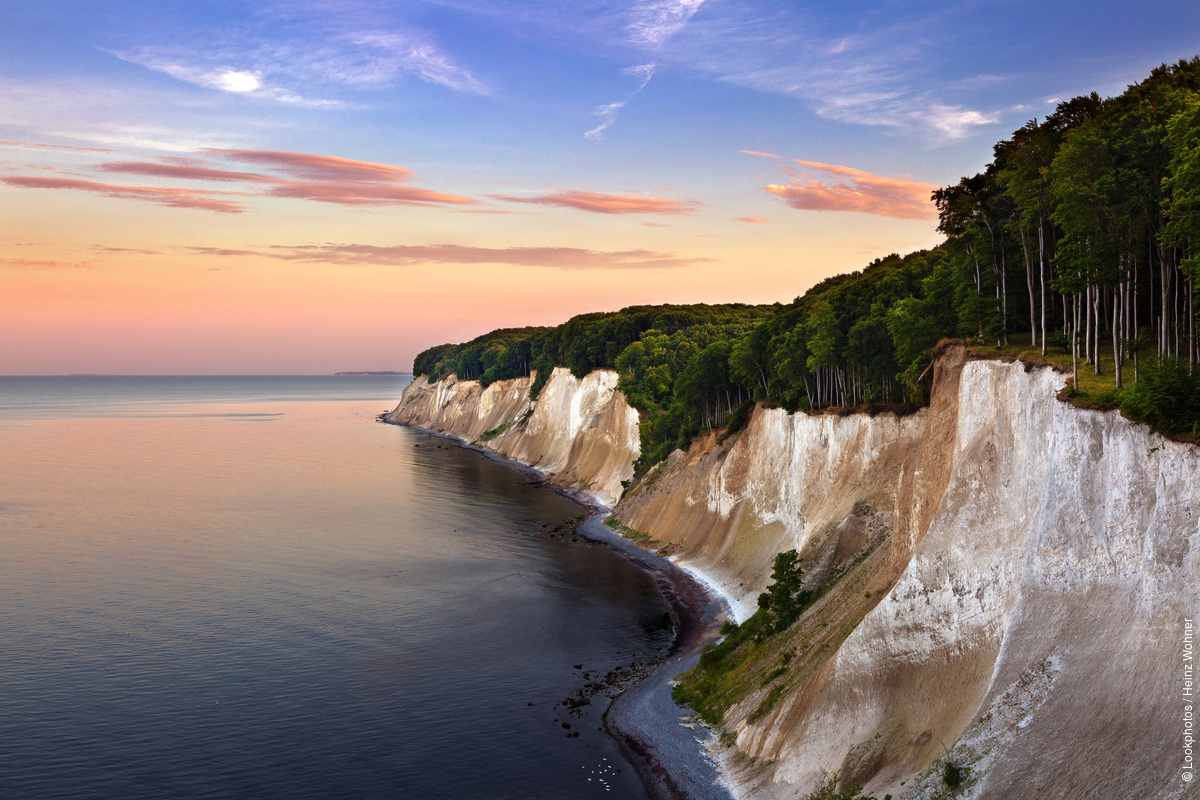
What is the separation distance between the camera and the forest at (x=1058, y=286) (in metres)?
29.8

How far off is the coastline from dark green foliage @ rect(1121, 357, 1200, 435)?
2339 centimetres

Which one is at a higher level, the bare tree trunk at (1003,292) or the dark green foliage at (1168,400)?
the bare tree trunk at (1003,292)

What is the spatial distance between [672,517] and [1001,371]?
5221cm

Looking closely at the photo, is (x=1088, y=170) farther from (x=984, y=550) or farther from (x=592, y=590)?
(x=592, y=590)

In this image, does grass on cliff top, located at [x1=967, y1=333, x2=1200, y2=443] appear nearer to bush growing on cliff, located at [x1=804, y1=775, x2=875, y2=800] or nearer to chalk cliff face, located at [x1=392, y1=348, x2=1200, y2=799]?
chalk cliff face, located at [x1=392, y1=348, x2=1200, y2=799]

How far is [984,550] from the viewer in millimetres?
32531

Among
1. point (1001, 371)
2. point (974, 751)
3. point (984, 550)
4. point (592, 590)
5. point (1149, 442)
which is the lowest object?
point (592, 590)

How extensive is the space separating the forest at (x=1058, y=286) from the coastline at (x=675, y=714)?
19113 millimetres

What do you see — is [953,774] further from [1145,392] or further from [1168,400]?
[1145,392]

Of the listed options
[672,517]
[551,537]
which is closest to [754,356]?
[672,517]

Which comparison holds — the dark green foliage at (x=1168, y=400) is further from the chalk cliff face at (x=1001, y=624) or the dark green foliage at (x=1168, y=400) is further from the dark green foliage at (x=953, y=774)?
the dark green foliage at (x=953, y=774)

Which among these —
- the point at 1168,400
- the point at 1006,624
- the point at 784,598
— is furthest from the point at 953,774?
the point at 784,598

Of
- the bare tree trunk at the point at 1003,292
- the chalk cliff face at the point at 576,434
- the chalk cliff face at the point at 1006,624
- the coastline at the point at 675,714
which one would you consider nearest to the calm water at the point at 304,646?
the coastline at the point at 675,714

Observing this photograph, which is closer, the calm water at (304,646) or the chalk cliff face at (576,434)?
the calm water at (304,646)
